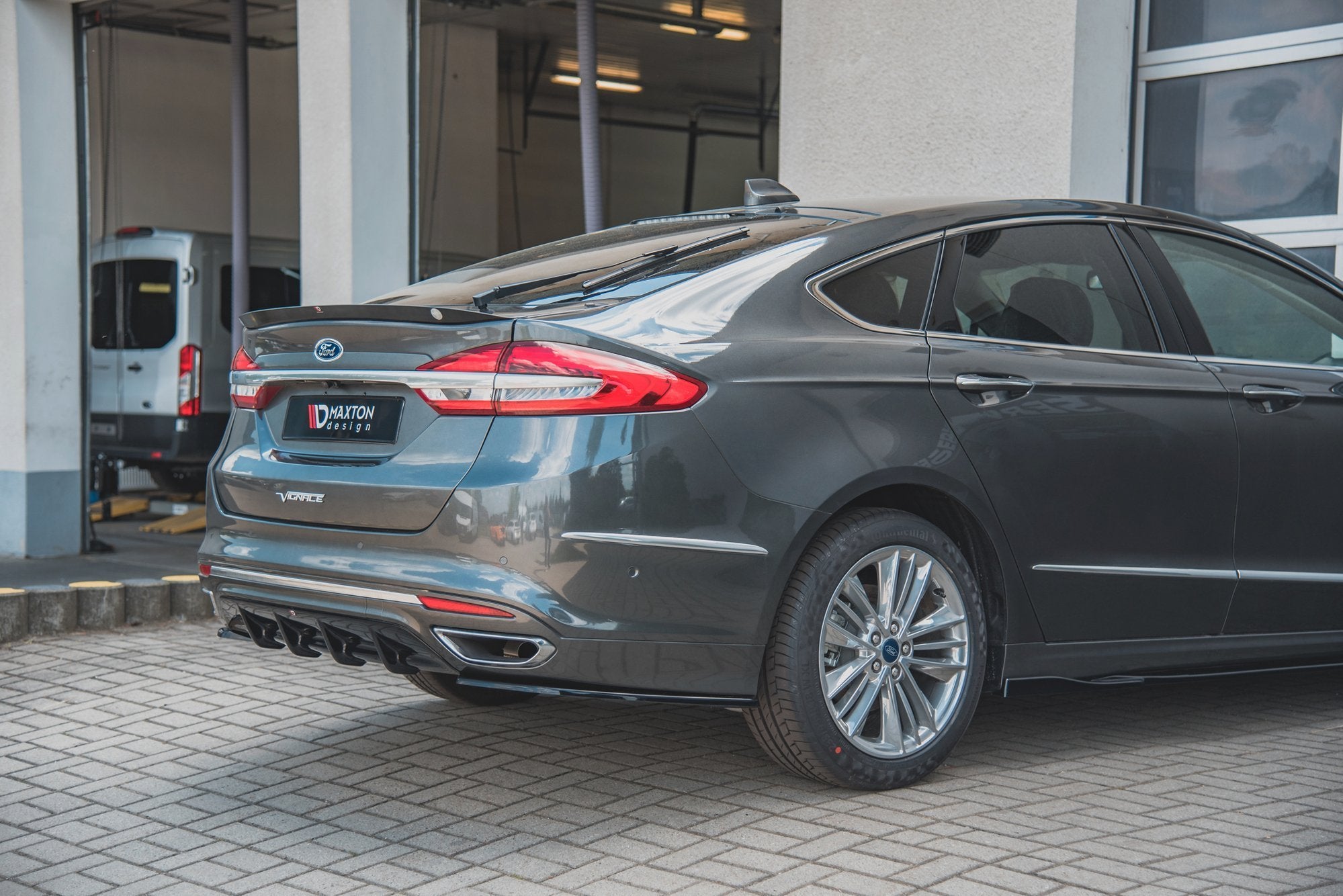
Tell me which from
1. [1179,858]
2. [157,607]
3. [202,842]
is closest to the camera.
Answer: [1179,858]

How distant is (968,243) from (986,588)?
38.7 inches

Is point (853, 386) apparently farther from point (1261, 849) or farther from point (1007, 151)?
point (1007, 151)

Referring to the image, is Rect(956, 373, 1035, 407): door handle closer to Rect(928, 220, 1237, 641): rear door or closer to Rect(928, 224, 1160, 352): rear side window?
Rect(928, 220, 1237, 641): rear door

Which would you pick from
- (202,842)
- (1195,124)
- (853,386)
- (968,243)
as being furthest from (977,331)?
(1195,124)

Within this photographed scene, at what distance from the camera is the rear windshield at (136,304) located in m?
13.7

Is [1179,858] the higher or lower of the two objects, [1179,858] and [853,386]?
the lower

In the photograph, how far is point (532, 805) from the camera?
3.98 m

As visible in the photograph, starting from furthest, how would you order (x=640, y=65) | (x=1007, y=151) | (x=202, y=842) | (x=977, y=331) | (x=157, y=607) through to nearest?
(x=640, y=65)
(x=157, y=607)
(x=1007, y=151)
(x=977, y=331)
(x=202, y=842)

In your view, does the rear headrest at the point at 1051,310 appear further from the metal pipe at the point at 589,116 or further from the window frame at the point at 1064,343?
the metal pipe at the point at 589,116

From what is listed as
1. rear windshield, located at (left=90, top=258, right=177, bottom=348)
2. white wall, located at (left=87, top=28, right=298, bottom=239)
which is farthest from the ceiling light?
rear windshield, located at (left=90, top=258, right=177, bottom=348)

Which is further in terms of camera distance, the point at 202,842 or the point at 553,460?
the point at 202,842

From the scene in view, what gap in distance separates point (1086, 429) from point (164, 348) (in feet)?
36.0

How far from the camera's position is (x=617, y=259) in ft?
13.7

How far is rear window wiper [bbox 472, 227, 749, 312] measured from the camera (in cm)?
391
